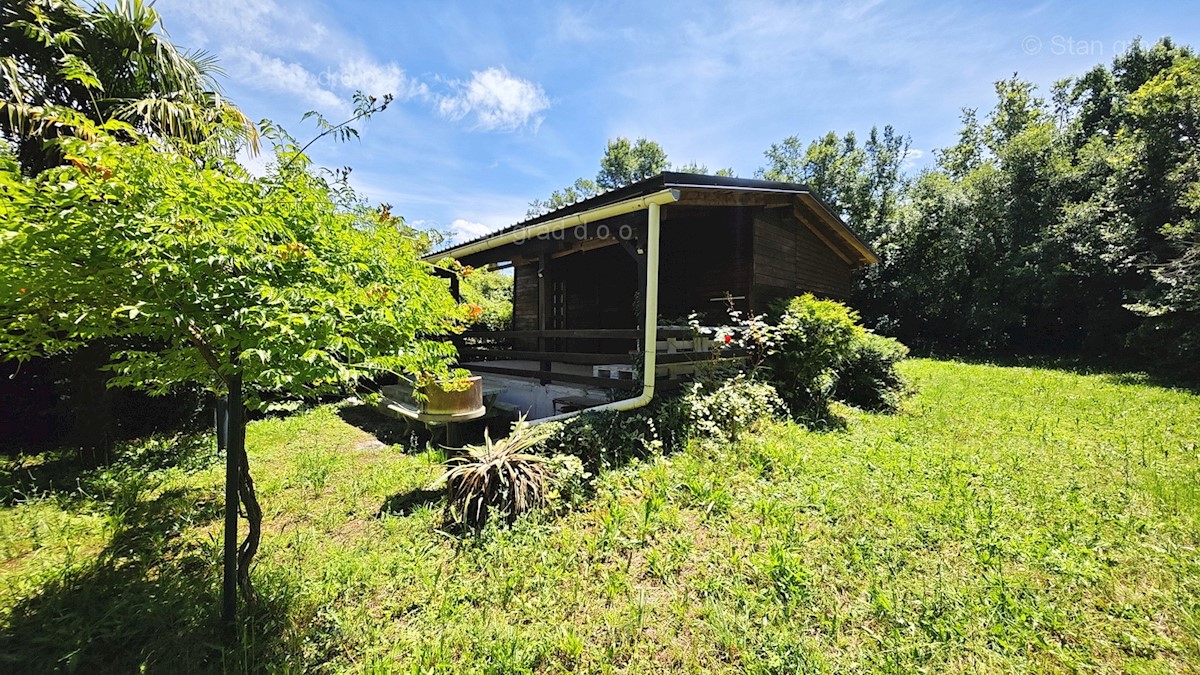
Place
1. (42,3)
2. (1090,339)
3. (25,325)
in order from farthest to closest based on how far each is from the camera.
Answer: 1. (1090,339)
2. (42,3)
3. (25,325)

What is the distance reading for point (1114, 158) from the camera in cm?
1459

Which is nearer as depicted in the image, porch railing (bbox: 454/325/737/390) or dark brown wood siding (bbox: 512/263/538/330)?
porch railing (bbox: 454/325/737/390)

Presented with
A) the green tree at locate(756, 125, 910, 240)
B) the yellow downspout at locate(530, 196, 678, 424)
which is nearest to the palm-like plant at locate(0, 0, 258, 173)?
the yellow downspout at locate(530, 196, 678, 424)

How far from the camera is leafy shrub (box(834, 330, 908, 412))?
777 centimetres

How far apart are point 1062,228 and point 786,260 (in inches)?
492

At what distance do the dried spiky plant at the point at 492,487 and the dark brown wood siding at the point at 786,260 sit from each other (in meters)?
5.48

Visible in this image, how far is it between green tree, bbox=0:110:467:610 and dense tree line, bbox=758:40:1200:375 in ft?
53.1

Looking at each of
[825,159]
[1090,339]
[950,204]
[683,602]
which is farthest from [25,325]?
[825,159]

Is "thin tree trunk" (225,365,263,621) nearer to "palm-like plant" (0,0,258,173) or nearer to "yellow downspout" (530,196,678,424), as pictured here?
"yellow downspout" (530,196,678,424)

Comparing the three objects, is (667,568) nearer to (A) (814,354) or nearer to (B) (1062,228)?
(A) (814,354)

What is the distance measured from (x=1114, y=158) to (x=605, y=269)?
1724 centimetres

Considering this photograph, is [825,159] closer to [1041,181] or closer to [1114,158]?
[1041,181]

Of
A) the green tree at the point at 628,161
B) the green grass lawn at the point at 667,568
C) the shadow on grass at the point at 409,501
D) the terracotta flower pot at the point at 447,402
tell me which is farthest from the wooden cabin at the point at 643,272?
the green tree at the point at 628,161

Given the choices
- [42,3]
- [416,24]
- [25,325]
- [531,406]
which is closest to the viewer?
[25,325]
